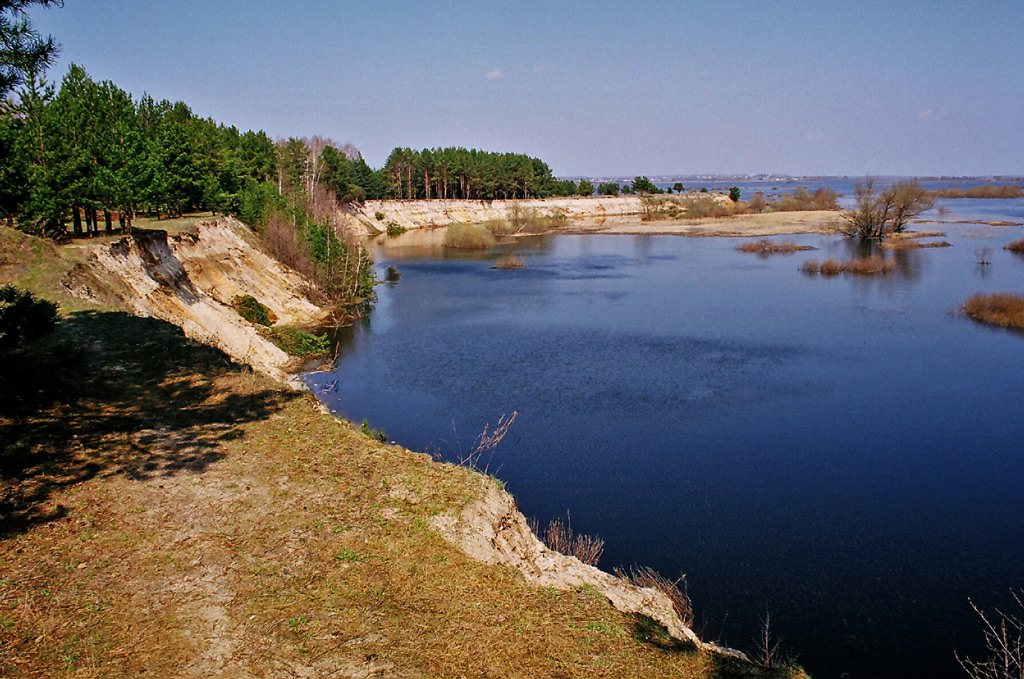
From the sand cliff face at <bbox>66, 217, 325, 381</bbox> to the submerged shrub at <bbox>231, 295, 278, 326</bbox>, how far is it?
46 cm

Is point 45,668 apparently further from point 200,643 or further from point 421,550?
point 421,550

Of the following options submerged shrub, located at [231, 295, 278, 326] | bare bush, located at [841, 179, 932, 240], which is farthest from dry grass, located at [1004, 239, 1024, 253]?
submerged shrub, located at [231, 295, 278, 326]

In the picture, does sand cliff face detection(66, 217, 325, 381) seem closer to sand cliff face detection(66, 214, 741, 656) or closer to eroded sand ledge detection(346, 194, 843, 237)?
sand cliff face detection(66, 214, 741, 656)

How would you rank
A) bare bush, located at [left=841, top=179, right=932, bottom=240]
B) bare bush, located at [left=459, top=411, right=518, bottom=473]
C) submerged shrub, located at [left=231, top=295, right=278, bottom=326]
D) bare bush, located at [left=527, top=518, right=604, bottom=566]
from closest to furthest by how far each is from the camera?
bare bush, located at [left=527, top=518, right=604, bottom=566] → bare bush, located at [left=459, top=411, right=518, bottom=473] → submerged shrub, located at [left=231, top=295, right=278, bottom=326] → bare bush, located at [left=841, top=179, right=932, bottom=240]

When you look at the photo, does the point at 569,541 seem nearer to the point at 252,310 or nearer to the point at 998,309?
the point at 252,310

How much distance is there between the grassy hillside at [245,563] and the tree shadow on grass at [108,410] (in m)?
0.04

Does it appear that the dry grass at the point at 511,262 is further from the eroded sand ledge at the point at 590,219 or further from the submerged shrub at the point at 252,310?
the eroded sand ledge at the point at 590,219

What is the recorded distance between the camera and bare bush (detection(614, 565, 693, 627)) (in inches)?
493

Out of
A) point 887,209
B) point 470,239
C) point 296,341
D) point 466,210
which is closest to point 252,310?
point 296,341

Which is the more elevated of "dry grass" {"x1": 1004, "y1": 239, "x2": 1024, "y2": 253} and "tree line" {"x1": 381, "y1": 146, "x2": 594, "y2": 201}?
"tree line" {"x1": 381, "y1": 146, "x2": 594, "y2": 201}

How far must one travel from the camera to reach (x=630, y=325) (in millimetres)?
35594

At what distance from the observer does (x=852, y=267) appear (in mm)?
51000

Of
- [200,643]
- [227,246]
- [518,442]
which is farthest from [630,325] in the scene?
[200,643]

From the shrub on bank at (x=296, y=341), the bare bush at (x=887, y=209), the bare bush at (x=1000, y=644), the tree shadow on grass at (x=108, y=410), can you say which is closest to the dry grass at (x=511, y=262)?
the shrub on bank at (x=296, y=341)
